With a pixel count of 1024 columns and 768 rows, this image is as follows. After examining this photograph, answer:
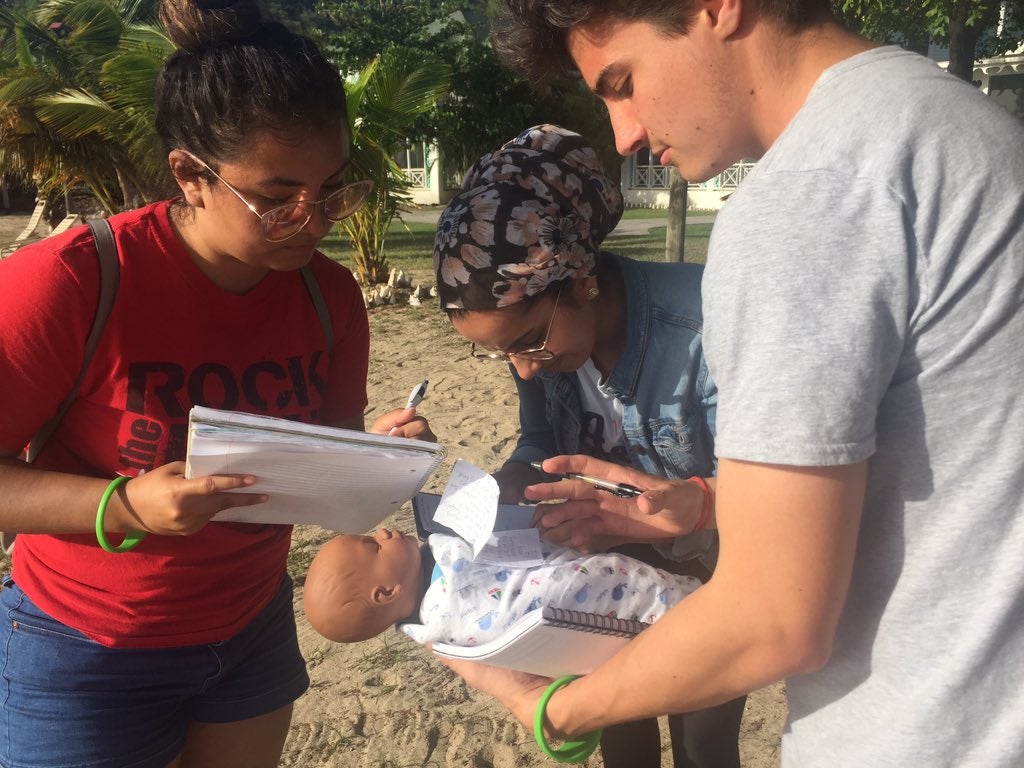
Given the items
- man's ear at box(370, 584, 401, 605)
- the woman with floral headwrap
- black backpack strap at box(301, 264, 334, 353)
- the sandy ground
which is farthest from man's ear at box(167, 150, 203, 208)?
the sandy ground

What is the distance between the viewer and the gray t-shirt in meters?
0.89

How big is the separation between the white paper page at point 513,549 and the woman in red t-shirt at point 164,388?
0.54 metres

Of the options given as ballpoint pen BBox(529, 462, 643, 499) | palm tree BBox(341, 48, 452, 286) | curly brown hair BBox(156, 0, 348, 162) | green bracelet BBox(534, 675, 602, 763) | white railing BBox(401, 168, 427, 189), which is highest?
curly brown hair BBox(156, 0, 348, 162)

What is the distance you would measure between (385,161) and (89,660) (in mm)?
8913

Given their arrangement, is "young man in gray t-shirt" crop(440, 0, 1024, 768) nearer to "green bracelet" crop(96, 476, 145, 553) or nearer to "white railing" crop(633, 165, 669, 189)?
"green bracelet" crop(96, 476, 145, 553)

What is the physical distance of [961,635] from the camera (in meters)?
1.01

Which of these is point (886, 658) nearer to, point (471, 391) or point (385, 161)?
point (471, 391)

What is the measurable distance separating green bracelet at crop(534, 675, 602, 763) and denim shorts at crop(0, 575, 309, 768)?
35.9 inches

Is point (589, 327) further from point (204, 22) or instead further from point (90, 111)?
point (90, 111)

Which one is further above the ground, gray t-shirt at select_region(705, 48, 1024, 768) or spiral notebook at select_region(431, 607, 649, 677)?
gray t-shirt at select_region(705, 48, 1024, 768)

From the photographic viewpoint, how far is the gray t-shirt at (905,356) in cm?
89

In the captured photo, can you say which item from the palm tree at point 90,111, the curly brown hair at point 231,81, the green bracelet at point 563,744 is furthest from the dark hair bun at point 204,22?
the palm tree at point 90,111

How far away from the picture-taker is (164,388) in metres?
1.85

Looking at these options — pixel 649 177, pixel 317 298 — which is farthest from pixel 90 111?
pixel 649 177
